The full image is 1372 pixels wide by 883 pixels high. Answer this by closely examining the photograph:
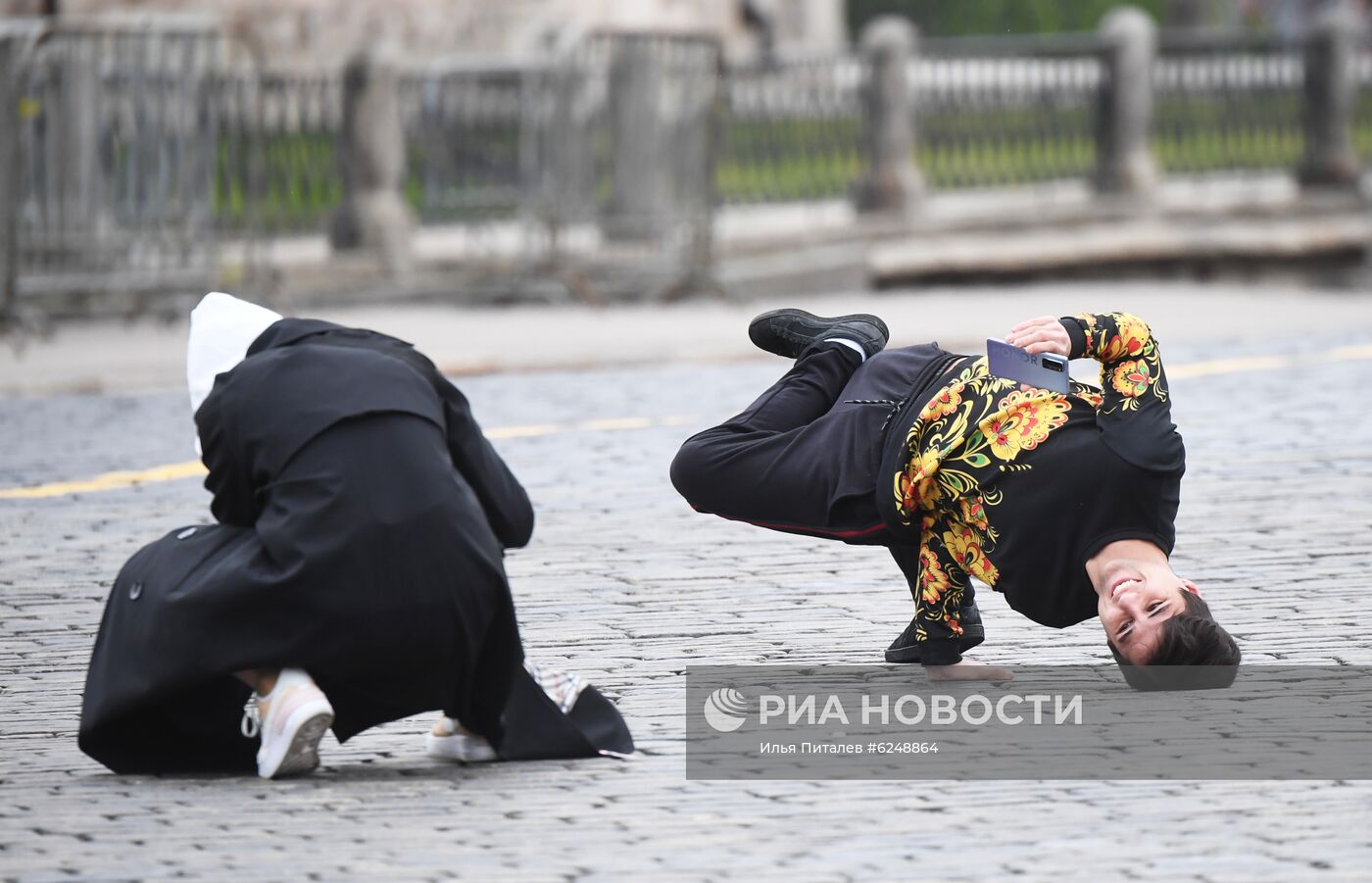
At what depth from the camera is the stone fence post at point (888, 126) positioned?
62.4 ft

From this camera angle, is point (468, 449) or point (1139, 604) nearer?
point (468, 449)

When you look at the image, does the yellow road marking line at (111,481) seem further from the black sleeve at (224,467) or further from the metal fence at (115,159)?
the metal fence at (115,159)

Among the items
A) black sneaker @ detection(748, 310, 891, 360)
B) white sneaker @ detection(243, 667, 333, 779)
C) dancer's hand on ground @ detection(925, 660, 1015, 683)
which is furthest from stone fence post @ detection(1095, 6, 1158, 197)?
white sneaker @ detection(243, 667, 333, 779)

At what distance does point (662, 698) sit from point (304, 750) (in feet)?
3.59

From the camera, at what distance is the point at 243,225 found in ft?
49.2

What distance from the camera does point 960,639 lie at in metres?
5.88

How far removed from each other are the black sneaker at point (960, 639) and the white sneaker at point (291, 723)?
1625 millimetres

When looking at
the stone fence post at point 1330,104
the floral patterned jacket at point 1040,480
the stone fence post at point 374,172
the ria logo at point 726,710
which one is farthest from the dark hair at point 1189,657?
the stone fence post at point 1330,104

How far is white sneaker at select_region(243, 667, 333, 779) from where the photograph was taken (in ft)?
16.1

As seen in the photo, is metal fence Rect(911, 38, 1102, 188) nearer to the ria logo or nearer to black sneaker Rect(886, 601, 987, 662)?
black sneaker Rect(886, 601, 987, 662)

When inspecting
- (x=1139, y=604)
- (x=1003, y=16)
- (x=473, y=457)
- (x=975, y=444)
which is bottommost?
(x=1139, y=604)

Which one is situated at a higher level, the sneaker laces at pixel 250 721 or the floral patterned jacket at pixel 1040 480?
the floral patterned jacket at pixel 1040 480

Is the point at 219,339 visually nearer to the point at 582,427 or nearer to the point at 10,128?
the point at 582,427

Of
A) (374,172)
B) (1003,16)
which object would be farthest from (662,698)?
(1003,16)
